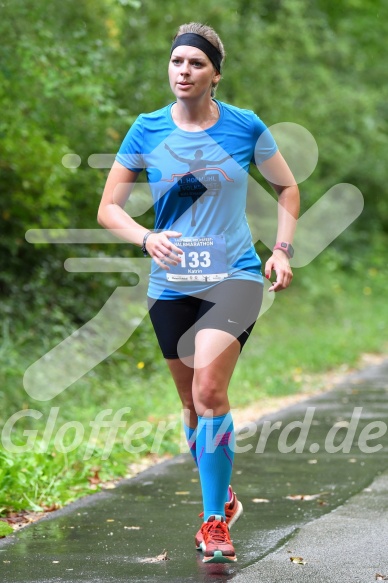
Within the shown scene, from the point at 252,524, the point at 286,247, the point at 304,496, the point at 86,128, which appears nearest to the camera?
the point at 286,247

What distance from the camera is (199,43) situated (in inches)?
172

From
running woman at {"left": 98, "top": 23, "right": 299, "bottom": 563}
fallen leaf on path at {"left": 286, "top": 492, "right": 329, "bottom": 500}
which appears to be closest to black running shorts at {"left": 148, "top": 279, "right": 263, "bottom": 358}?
running woman at {"left": 98, "top": 23, "right": 299, "bottom": 563}

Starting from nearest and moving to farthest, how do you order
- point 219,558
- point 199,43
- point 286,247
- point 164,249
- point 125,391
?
point 164,249
point 219,558
point 199,43
point 286,247
point 125,391

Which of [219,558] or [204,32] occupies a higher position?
[204,32]

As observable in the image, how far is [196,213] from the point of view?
437 centimetres

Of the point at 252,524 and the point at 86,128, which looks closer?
the point at 252,524

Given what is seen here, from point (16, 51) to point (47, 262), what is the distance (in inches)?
117

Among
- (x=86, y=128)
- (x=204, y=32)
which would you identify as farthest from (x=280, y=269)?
(x=86, y=128)

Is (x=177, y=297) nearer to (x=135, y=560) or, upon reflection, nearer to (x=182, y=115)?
(x=182, y=115)

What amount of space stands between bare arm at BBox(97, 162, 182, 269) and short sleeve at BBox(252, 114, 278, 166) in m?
0.54

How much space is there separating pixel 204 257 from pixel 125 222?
1.19 feet

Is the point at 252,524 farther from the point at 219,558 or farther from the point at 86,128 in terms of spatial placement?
the point at 86,128

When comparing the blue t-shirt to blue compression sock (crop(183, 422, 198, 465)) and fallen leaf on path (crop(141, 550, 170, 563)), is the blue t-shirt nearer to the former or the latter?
blue compression sock (crop(183, 422, 198, 465))

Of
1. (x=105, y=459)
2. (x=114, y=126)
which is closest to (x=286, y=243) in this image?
(x=105, y=459)
